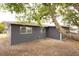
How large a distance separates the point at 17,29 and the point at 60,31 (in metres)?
0.68

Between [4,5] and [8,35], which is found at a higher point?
[4,5]

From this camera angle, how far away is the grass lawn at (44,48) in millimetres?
2262

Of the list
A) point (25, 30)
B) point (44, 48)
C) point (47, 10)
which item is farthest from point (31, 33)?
point (47, 10)

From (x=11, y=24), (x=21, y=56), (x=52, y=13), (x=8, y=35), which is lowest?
(x=21, y=56)

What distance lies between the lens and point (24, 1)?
2270 millimetres

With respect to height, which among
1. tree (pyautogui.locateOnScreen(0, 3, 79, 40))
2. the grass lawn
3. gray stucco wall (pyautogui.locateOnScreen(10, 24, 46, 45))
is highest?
tree (pyautogui.locateOnScreen(0, 3, 79, 40))

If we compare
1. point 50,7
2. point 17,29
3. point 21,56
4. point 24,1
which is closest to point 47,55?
point 21,56

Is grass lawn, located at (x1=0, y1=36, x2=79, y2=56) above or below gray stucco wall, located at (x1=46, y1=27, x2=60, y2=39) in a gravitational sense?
below

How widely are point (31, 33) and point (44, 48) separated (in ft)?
1.06

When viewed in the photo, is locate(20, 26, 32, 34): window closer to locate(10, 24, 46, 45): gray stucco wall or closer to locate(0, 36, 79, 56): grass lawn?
locate(10, 24, 46, 45): gray stucco wall

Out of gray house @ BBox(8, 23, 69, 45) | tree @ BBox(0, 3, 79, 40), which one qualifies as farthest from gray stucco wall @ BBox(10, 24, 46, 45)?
tree @ BBox(0, 3, 79, 40)

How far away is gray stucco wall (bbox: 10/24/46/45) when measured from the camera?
7.18 ft

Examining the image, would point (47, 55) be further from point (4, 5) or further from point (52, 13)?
point (4, 5)

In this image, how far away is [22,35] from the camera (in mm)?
2234
